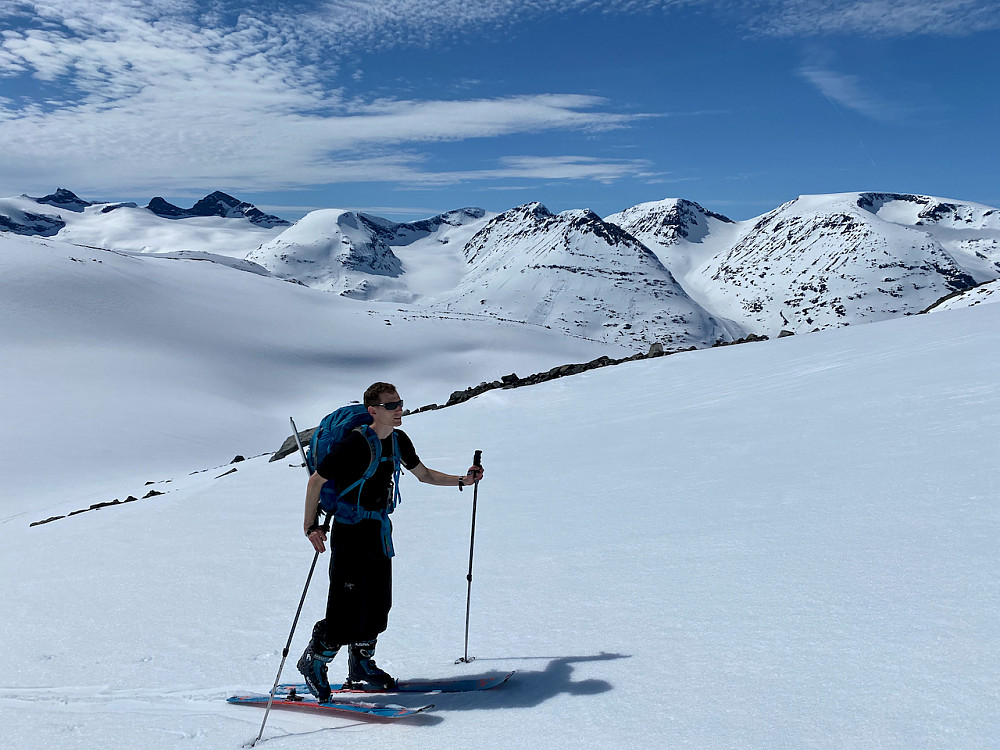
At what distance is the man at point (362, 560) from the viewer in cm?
457

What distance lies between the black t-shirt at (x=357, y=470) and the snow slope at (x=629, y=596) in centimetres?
141

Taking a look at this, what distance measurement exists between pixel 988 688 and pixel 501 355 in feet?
195

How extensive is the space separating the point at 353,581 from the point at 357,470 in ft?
2.67

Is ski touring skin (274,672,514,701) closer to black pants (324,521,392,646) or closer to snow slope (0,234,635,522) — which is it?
black pants (324,521,392,646)

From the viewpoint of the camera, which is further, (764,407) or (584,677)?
(764,407)

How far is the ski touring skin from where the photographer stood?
446 cm

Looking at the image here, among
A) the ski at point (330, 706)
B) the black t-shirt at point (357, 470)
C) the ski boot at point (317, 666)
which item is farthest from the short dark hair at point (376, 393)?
the ski at point (330, 706)

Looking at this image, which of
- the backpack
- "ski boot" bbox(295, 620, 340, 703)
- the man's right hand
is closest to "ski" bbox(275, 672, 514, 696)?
"ski boot" bbox(295, 620, 340, 703)

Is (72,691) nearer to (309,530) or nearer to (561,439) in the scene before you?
(309,530)

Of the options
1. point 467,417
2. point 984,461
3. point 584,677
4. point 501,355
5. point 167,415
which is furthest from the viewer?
point 501,355

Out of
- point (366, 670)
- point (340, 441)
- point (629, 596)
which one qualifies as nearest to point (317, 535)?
point (340, 441)

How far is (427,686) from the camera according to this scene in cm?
460

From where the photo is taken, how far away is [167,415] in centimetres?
3338

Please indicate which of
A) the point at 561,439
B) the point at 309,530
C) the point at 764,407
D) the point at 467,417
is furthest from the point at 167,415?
the point at 309,530
